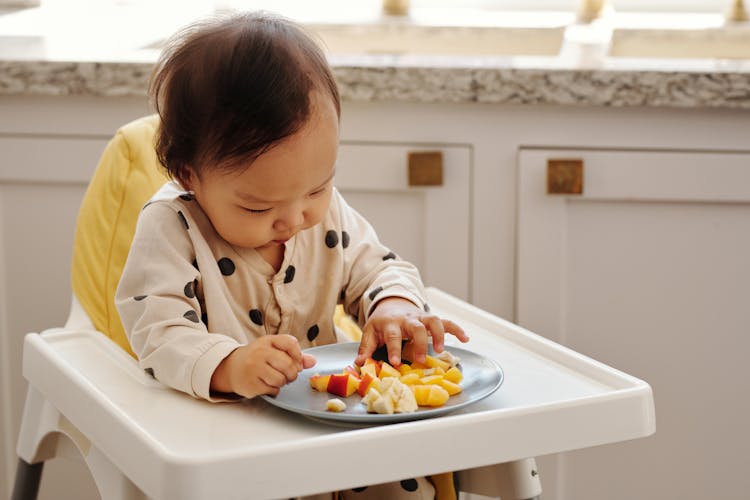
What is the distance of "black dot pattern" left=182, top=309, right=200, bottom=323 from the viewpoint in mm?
1002

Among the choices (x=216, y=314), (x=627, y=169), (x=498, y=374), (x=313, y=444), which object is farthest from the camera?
(x=627, y=169)

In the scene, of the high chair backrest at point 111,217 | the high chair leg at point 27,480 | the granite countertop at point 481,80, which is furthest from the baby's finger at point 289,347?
the granite countertop at point 481,80

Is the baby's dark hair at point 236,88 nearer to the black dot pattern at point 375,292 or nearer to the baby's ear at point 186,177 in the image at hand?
the baby's ear at point 186,177

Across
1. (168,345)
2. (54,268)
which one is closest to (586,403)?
(168,345)

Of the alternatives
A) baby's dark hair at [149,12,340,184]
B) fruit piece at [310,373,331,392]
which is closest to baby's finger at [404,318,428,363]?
fruit piece at [310,373,331,392]

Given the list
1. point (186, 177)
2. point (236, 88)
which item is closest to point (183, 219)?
point (186, 177)

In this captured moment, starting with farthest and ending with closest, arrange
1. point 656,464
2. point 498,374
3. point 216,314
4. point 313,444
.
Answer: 1. point 656,464
2. point 216,314
3. point 498,374
4. point 313,444

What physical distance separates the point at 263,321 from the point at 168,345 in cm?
17

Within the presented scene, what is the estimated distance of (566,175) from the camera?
5.10ft

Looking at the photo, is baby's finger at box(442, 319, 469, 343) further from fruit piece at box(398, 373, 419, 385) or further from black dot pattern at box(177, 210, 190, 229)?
black dot pattern at box(177, 210, 190, 229)

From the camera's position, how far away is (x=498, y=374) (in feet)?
3.15

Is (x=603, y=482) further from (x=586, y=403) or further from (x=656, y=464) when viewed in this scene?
(x=586, y=403)

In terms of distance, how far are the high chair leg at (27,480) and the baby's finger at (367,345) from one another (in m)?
0.44

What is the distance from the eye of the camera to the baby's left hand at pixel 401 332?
1002mm
